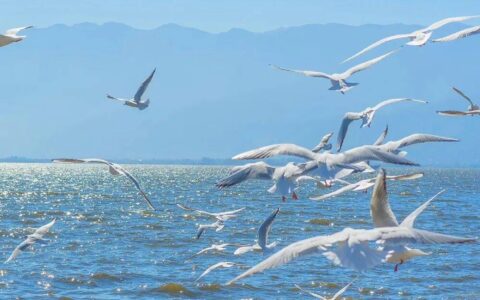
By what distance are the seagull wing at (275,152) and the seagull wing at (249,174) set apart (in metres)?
0.51

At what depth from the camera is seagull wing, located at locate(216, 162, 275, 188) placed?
41.2 feet

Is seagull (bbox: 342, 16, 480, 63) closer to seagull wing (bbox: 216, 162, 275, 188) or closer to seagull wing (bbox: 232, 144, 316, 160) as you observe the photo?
seagull wing (bbox: 232, 144, 316, 160)

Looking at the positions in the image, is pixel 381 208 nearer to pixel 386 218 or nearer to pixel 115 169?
pixel 386 218

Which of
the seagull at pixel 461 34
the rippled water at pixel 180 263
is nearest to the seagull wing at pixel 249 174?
the seagull at pixel 461 34

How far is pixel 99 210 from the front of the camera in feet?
168

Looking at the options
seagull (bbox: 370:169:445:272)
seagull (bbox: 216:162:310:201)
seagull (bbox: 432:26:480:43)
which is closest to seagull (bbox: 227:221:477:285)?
seagull (bbox: 370:169:445:272)

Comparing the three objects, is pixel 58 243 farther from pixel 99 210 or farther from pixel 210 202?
pixel 210 202

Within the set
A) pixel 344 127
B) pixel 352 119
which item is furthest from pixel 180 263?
pixel 344 127

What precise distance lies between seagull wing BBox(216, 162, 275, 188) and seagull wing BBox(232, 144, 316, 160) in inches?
20.1

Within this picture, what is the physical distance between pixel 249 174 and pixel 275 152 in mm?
675

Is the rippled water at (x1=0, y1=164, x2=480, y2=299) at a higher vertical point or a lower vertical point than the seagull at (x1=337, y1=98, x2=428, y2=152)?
lower

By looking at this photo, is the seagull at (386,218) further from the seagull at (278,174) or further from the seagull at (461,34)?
the seagull at (461,34)

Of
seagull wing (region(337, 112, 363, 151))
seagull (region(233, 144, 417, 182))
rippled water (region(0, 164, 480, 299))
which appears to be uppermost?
seagull wing (region(337, 112, 363, 151))

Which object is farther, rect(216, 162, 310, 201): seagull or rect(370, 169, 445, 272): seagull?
rect(216, 162, 310, 201): seagull
